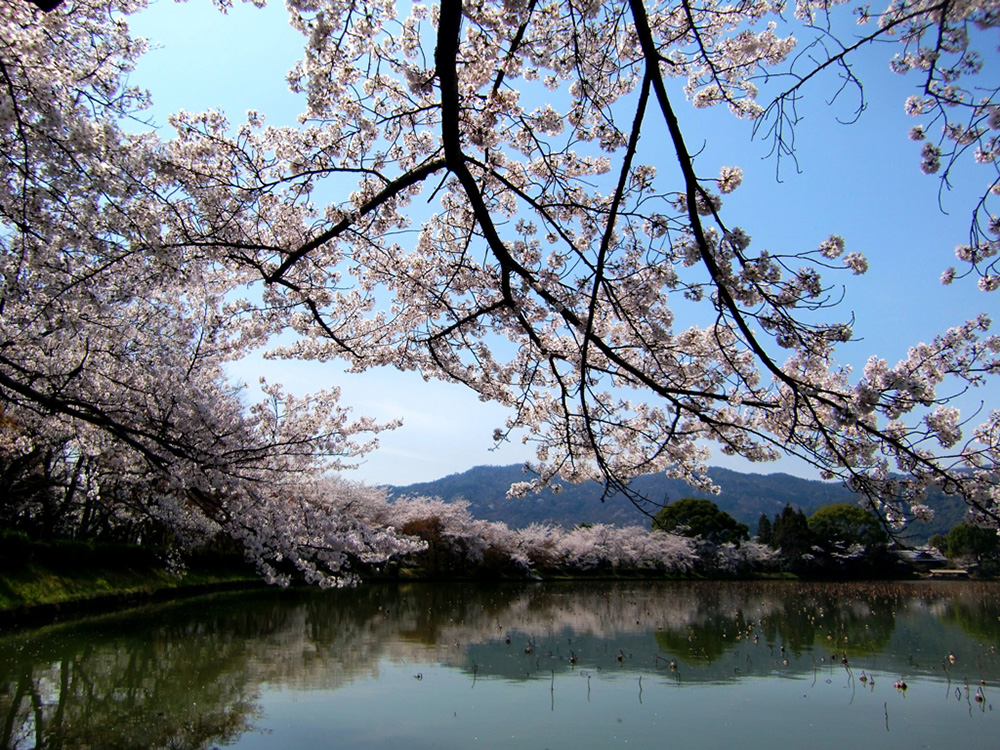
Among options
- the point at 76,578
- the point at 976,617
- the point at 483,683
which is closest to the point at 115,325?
the point at 483,683

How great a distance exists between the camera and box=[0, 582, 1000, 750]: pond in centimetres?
589

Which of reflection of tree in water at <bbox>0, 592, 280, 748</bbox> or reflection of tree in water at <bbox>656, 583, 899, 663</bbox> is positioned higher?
reflection of tree in water at <bbox>0, 592, 280, 748</bbox>

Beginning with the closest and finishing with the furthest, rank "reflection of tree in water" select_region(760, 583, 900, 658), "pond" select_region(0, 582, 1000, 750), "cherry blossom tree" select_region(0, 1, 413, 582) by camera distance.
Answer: "cherry blossom tree" select_region(0, 1, 413, 582) < "pond" select_region(0, 582, 1000, 750) < "reflection of tree in water" select_region(760, 583, 900, 658)

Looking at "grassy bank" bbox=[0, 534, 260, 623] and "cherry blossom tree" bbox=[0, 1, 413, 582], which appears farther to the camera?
"grassy bank" bbox=[0, 534, 260, 623]

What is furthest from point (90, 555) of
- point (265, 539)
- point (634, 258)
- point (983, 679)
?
point (983, 679)

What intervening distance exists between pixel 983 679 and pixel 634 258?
916 cm

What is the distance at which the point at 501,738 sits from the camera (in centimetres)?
583

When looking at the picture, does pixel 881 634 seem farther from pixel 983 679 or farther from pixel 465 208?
pixel 465 208

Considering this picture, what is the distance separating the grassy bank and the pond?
3.29 feet

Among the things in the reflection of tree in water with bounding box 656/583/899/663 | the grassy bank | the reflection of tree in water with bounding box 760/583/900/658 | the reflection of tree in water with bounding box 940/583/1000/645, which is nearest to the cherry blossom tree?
the grassy bank

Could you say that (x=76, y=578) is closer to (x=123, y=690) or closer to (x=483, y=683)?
(x=123, y=690)

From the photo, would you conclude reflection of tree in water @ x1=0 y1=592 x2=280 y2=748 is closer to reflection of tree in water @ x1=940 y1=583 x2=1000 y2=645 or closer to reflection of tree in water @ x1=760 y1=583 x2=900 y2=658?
reflection of tree in water @ x1=760 y1=583 x2=900 y2=658

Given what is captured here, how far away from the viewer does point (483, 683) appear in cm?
800

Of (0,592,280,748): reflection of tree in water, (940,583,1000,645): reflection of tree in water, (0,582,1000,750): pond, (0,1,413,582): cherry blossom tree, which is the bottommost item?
(940,583,1000,645): reflection of tree in water
